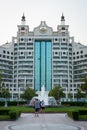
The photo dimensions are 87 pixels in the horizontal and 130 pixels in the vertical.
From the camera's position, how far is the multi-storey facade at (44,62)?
169 metres

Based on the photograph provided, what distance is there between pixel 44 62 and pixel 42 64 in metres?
1.37

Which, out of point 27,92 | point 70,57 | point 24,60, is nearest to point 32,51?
point 24,60

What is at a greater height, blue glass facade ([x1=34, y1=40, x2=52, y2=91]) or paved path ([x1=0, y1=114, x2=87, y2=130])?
blue glass facade ([x1=34, y1=40, x2=52, y2=91])

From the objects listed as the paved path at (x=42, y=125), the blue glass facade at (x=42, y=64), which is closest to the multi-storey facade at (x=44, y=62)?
the blue glass facade at (x=42, y=64)

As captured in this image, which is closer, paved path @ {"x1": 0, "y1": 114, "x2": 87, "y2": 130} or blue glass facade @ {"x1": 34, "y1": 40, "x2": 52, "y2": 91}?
paved path @ {"x1": 0, "y1": 114, "x2": 87, "y2": 130}

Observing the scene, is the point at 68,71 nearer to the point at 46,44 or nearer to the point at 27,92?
the point at 46,44

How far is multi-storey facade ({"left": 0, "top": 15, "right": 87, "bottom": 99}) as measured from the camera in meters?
169

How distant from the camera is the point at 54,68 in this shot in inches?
6737

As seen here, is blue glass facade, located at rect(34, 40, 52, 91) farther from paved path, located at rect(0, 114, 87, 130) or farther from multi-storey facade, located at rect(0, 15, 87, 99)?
paved path, located at rect(0, 114, 87, 130)

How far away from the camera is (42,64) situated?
17112 cm

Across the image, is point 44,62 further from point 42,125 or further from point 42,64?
point 42,125

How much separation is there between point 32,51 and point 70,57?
1882 cm

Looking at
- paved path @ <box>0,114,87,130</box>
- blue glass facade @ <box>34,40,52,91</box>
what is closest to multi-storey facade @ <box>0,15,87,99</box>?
blue glass facade @ <box>34,40,52,91</box>

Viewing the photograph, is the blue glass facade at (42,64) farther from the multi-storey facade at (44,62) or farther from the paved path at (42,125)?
the paved path at (42,125)
